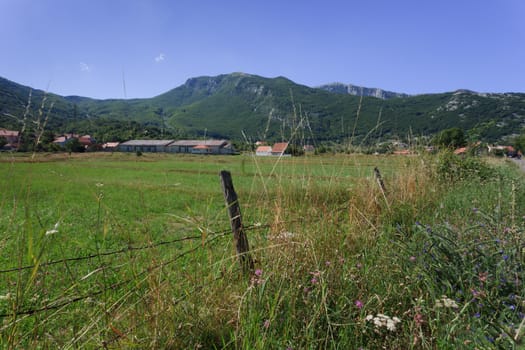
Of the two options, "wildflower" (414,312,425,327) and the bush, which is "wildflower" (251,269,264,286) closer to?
"wildflower" (414,312,425,327)

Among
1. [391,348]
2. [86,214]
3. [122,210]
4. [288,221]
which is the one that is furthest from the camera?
[122,210]

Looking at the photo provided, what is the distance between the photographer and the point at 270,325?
5.67 feet

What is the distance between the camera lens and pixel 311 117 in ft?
15.5

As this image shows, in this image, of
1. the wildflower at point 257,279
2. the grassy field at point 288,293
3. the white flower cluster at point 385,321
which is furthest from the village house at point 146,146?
the white flower cluster at point 385,321

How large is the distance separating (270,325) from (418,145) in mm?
9408

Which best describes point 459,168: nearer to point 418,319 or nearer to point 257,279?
point 418,319

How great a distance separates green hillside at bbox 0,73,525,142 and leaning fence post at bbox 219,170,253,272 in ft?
2.05

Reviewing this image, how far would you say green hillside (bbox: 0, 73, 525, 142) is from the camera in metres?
2.84

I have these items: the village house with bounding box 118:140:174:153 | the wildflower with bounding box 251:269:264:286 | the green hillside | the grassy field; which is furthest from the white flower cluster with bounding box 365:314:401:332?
the village house with bounding box 118:140:174:153

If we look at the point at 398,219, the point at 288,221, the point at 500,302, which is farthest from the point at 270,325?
the point at 398,219

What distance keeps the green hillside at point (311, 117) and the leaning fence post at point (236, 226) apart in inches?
24.7

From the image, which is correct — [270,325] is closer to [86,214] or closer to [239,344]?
[239,344]

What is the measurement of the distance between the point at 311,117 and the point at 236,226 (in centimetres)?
276

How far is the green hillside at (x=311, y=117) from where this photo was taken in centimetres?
284
